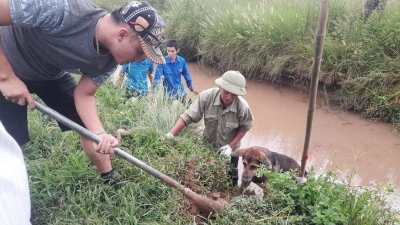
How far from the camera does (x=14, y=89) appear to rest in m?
2.27

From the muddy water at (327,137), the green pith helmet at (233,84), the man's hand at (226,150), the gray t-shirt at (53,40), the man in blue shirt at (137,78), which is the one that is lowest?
the muddy water at (327,137)

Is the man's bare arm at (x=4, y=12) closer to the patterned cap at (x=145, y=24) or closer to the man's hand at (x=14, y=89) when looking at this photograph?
the man's hand at (x=14, y=89)

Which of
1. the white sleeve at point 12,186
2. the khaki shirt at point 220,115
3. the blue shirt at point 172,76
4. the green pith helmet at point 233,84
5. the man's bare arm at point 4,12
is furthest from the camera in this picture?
the blue shirt at point 172,76

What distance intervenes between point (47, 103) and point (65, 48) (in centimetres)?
62

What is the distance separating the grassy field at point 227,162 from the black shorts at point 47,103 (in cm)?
46

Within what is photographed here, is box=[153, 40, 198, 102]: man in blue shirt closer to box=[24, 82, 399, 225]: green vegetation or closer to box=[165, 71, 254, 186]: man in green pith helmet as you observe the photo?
box=[165, 71, 254, 186]: man in green pith helmet

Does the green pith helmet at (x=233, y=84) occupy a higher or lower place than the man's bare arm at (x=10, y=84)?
lower

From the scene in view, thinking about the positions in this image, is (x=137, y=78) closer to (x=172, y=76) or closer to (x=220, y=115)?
(x=172, y=76)

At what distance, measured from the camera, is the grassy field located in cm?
266

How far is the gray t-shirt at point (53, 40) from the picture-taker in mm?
2004

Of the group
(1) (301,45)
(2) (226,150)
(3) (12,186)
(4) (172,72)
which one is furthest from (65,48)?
(1) (301,45)

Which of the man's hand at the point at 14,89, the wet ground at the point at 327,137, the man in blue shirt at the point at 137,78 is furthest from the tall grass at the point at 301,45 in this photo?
the man's hand at the point at 14,89

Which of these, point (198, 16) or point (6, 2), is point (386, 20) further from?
point (6, 2)

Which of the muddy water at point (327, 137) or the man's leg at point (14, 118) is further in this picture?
→ the muddy water at point (327, 137)
